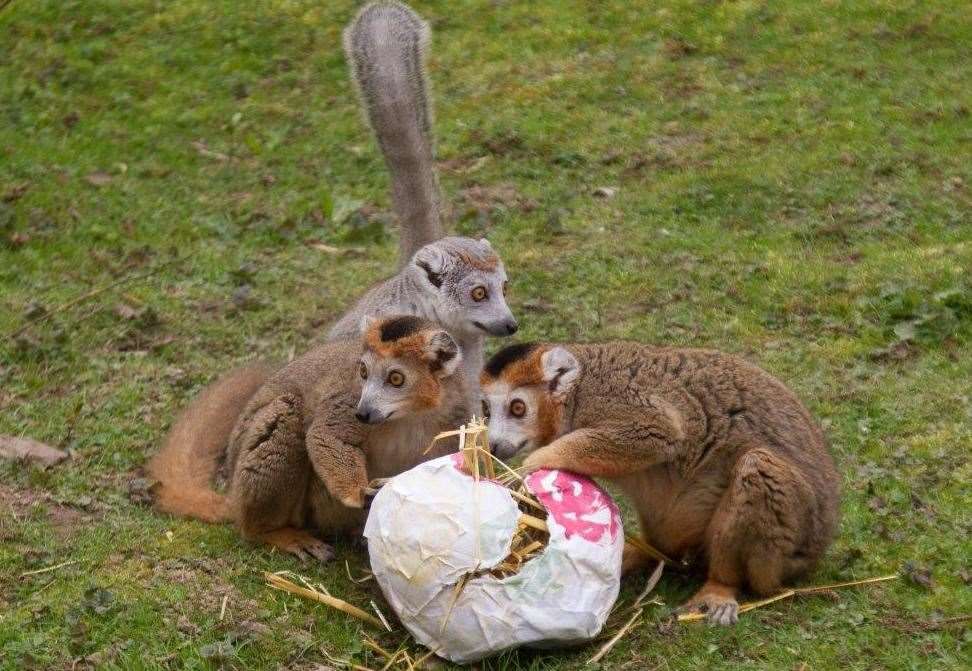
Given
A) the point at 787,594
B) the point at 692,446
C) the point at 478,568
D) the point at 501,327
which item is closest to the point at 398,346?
the point at 478,568

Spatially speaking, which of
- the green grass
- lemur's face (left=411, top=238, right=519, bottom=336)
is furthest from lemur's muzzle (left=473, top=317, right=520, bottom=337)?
the green grass

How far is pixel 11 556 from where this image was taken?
666 centimetres

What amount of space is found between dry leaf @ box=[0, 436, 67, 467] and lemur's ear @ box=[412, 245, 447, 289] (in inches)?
99.0

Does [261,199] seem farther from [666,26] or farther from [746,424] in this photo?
[746,424]

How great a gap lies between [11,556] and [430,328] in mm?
2376

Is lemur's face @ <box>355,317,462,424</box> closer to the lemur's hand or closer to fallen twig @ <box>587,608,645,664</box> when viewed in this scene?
the lemur's hand

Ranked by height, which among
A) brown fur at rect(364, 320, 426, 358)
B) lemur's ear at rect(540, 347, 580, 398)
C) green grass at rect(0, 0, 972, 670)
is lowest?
green grass at rect(0, 0, 972, 670)

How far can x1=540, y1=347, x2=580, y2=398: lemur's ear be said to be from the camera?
652cm

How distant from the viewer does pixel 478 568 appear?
5.75 metres

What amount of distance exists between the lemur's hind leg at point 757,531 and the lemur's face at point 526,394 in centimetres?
93

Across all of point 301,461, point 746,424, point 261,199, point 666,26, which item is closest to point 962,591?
point 746,424

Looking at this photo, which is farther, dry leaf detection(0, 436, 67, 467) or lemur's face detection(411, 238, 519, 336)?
lemur's face detection(411, 238, 519, 336)

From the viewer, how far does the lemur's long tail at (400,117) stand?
989 centimetres

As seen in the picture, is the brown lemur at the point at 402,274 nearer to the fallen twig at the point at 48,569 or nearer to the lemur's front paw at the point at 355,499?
the lemur's front paw at the point at 355,499
